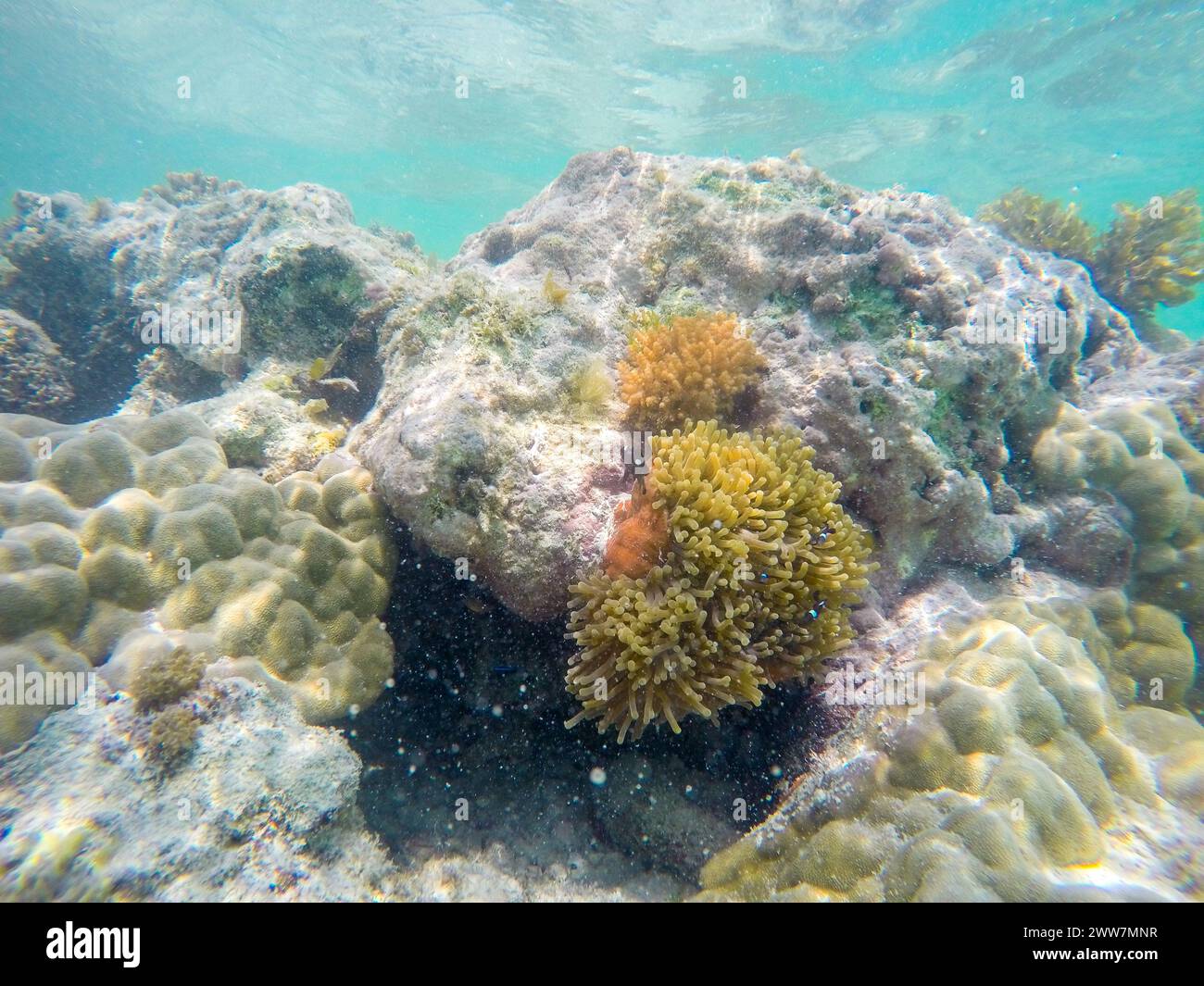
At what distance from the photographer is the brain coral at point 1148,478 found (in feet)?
15.4

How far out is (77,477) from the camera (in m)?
3.99

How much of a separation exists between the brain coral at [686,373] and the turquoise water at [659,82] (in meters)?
20.0

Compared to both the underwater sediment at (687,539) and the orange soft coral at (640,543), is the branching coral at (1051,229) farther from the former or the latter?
the orange soft coral at (640,543)

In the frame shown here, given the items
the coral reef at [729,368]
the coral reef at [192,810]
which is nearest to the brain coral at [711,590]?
the coral reef at [729,368]

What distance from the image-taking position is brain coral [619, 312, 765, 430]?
14.3ft

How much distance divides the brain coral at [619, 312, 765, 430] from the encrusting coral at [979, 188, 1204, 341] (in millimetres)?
7597

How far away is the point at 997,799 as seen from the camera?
290 cm

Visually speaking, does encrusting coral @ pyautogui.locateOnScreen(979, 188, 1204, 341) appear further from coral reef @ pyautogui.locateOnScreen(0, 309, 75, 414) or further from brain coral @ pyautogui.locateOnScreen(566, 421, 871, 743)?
coral reef @ pyautogui.locateOnScreen(0, 309, 75, 414)

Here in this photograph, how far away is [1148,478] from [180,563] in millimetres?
8185

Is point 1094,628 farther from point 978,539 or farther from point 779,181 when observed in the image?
point 779,181

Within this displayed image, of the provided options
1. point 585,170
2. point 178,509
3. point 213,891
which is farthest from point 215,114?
point 213,891

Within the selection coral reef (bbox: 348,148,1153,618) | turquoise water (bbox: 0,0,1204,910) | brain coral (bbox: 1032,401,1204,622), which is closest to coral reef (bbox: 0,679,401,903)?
turquoise water (bbox: 0,0,1204,910)

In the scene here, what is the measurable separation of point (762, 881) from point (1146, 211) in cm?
1119

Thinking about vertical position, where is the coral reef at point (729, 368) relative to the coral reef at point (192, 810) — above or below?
above
